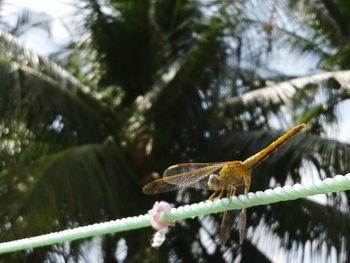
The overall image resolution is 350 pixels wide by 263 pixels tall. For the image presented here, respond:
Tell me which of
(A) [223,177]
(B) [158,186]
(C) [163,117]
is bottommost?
(C) [163,117]

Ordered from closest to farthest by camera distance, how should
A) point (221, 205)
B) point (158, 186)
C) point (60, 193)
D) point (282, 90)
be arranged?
point (221, 205), point (158, 186), point (60, 193), point (282, 90)

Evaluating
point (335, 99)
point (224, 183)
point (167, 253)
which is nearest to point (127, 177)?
point (167, 253)

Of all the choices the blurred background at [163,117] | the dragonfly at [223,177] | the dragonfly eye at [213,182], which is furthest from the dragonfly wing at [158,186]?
the blurred background at [163,117]

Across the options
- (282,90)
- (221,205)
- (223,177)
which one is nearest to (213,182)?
(223,177)

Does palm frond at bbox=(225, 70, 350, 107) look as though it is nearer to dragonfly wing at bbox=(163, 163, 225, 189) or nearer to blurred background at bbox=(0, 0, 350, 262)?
blurred background at bbox=(0, 0, 350, 262)

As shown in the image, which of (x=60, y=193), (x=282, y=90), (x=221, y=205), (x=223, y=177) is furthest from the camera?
→ (x=282, y=90)

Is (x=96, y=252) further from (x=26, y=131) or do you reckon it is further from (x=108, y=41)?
(x=108, y=41)

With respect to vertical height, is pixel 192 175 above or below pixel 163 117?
above

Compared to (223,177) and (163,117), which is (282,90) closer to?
(163,117)
